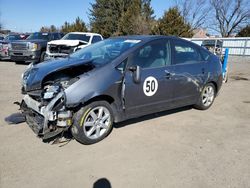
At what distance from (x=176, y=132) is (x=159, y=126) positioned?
1.21 ft

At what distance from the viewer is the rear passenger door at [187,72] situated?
191 inches

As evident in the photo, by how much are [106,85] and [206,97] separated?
293cm

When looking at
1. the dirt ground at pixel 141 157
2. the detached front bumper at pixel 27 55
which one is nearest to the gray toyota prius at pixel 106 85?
the dirt ground at pixel 141 157

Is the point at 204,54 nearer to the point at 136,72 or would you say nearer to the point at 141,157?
the point at 136,72

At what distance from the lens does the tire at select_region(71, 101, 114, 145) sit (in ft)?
12.3

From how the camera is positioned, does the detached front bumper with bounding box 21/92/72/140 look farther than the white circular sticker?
No

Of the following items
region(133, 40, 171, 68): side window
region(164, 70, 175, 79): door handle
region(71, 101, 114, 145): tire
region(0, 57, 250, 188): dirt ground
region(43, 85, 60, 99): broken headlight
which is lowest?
region(0, 57, 250, 188): dirt ground

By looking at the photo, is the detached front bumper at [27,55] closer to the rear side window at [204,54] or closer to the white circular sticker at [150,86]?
the rear side window at [204,54]

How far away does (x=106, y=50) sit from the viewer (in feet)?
15.2

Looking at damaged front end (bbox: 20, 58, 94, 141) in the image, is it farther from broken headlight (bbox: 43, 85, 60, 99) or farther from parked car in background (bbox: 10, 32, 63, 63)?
parked car in background (bbox: 10, 32, 63, 63)

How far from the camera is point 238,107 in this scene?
621 centimetres

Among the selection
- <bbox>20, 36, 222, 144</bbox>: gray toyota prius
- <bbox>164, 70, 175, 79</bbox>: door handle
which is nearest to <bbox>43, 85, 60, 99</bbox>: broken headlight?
<bbox>20, 36, 222, 144</bbox>: gray toyota prius

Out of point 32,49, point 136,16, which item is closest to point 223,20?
point 136,16

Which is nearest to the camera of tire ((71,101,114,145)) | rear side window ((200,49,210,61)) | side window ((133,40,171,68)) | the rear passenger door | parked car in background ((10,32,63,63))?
tire ((71,101,114,145))
